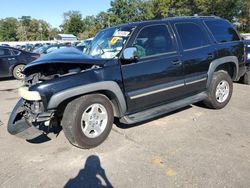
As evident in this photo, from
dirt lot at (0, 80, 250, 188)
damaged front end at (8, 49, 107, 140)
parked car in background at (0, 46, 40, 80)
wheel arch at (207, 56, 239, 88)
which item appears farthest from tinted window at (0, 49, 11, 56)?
wheel arch at (207, 56, 239, 88)

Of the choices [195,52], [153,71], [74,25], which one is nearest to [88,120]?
[153,71]

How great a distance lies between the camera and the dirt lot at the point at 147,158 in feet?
11.3

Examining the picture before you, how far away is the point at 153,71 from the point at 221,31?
2.34 metres

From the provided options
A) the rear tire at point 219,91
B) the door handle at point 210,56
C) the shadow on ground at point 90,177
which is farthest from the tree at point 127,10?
the shadow on ground at point 90,177

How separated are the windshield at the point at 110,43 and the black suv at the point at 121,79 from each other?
0.07ft

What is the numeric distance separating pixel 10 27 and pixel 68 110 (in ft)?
397

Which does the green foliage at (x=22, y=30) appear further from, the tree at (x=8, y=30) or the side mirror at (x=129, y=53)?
the side mirror at (x=129, y=53)

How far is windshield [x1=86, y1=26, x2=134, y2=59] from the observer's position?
184 inches

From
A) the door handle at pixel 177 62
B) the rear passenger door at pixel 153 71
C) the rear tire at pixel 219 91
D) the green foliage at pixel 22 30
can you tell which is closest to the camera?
the rear passenger door at pixel 153 71

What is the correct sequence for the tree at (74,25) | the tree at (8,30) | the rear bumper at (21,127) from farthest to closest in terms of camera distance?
the tree at (8,30), the tree at (74,25), the rear bumper at (21,127)

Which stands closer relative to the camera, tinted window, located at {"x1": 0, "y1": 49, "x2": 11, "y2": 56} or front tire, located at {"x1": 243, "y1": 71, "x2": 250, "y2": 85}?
front tire, located at {"x1": 243, "y1": 71, "x2": 250, "y2": 85}

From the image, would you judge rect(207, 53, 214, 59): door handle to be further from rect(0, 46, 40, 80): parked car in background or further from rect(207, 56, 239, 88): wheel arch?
rect(0, 46, 40, 80): parked car in background

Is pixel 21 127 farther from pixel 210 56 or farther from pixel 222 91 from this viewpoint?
pixel 222 91

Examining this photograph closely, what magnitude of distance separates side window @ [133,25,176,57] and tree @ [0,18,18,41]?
388 feet
